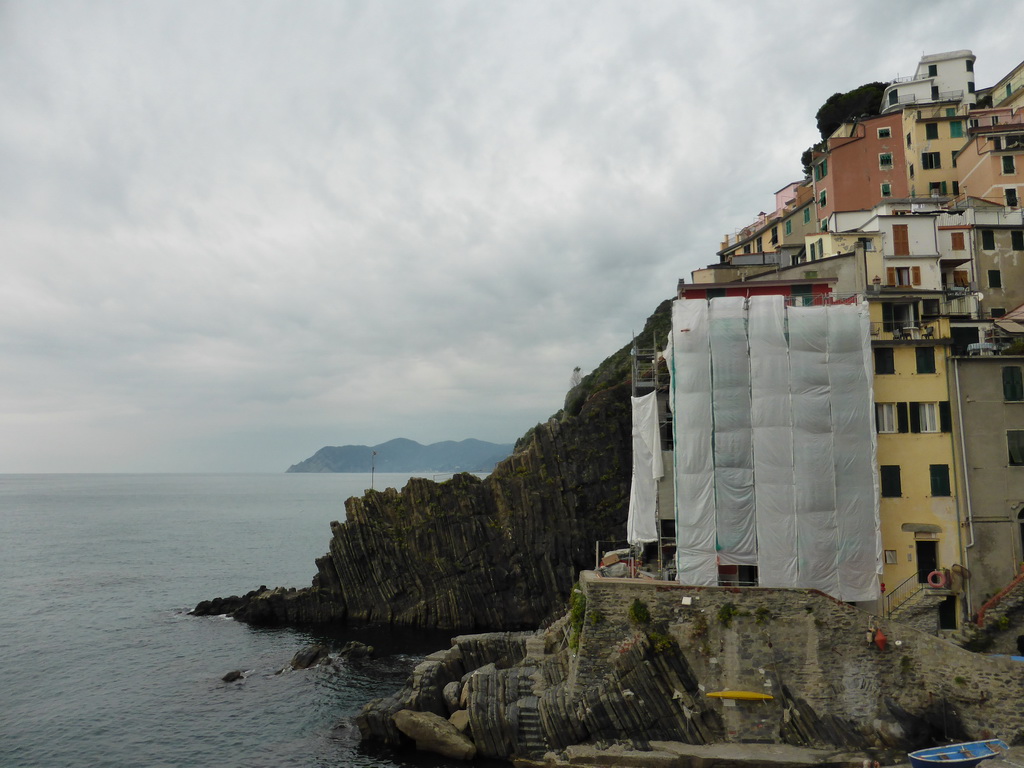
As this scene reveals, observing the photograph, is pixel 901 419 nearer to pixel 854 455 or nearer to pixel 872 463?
pixel 872 463

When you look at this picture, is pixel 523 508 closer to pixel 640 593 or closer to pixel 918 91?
pixel 640 593

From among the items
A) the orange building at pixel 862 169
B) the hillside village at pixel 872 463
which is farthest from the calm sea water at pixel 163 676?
the orange building at pixel 862 169

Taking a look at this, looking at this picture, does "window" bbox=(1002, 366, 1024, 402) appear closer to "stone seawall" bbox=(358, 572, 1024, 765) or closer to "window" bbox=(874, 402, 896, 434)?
"window" bbox=(874, 402, 896, 434)

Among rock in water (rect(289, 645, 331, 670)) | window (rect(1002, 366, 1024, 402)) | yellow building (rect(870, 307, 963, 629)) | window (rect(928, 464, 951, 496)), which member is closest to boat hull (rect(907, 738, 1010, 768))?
yellow building (rect(870, 307, 963, 629))

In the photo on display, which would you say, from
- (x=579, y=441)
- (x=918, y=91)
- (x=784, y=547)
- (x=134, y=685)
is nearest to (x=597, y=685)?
(x=784, y=547)

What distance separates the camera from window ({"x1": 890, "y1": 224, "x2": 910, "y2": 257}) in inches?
1865

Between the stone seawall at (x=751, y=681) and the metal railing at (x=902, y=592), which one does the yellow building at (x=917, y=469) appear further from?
the stone seawall at (x=751, y=681)

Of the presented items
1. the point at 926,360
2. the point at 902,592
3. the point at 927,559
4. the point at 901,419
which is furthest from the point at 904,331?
the point at 902,592

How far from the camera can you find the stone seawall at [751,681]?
27047 mm

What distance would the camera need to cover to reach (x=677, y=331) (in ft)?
106

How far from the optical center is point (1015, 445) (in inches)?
1278

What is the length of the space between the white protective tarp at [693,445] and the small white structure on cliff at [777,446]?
0.16ft

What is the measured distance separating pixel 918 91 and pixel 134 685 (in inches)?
3510

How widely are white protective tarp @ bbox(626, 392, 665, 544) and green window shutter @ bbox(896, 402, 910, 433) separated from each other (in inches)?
459
